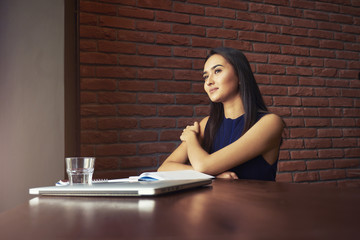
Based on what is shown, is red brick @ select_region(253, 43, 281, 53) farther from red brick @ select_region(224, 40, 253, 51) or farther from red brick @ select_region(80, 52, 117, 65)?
red brick @ select_region(80, 52, 117, 65)

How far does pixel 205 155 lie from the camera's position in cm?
149

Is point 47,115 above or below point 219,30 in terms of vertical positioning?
below

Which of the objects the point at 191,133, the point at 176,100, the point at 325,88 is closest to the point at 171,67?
the point at 176,100

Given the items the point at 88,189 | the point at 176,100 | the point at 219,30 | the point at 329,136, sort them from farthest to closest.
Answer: the point at 329,136
the point at 219,30
the point at 176,100
the point at 88,189

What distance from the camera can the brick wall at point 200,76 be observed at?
7.15 feet

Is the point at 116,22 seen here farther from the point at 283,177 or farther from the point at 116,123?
the point at 283,177

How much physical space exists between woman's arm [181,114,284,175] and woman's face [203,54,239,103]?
0.85 feet

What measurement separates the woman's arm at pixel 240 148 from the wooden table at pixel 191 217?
80 cm

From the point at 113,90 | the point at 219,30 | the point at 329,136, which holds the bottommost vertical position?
the point at 329,136

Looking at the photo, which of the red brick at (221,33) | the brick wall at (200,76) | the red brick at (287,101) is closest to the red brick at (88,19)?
the brick wall at (200,76)

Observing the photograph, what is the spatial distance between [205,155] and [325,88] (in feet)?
6.00

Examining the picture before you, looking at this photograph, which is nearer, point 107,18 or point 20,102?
point 20,102

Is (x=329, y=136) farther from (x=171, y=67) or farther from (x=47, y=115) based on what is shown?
(x=47, y=115)

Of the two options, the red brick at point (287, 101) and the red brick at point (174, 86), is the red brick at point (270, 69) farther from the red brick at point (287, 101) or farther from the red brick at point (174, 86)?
the red brick at point (174, 86)
